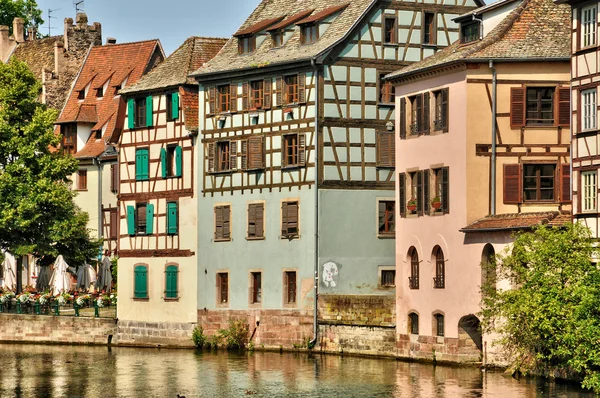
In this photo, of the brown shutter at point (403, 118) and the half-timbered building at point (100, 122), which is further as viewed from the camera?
the half-timbered building at point (100, 122)

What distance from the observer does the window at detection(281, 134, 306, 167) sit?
70.8 m

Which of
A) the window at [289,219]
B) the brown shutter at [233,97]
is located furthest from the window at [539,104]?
the brown shutter at [233,97]

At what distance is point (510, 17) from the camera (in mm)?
62594

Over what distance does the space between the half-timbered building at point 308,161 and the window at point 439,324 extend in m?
4.81

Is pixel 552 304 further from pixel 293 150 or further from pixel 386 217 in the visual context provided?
pixel 293 150

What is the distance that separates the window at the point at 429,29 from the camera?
72.3 meters

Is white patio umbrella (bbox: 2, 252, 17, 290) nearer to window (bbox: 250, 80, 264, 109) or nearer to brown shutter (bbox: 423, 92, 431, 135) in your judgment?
window (bbox: 250, 80, 264, 109)

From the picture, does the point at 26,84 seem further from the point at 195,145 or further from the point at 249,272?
the point at 249,272

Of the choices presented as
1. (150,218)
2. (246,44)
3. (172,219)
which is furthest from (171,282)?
(246,44)

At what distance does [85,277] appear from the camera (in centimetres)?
8688

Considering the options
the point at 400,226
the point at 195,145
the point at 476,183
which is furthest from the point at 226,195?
the point at 476,183

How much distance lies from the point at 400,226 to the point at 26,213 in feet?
80.3

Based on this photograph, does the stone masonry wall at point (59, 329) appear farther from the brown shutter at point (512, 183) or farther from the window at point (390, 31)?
the brown shutter at point (512, 183)

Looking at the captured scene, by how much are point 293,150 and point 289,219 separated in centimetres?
273
